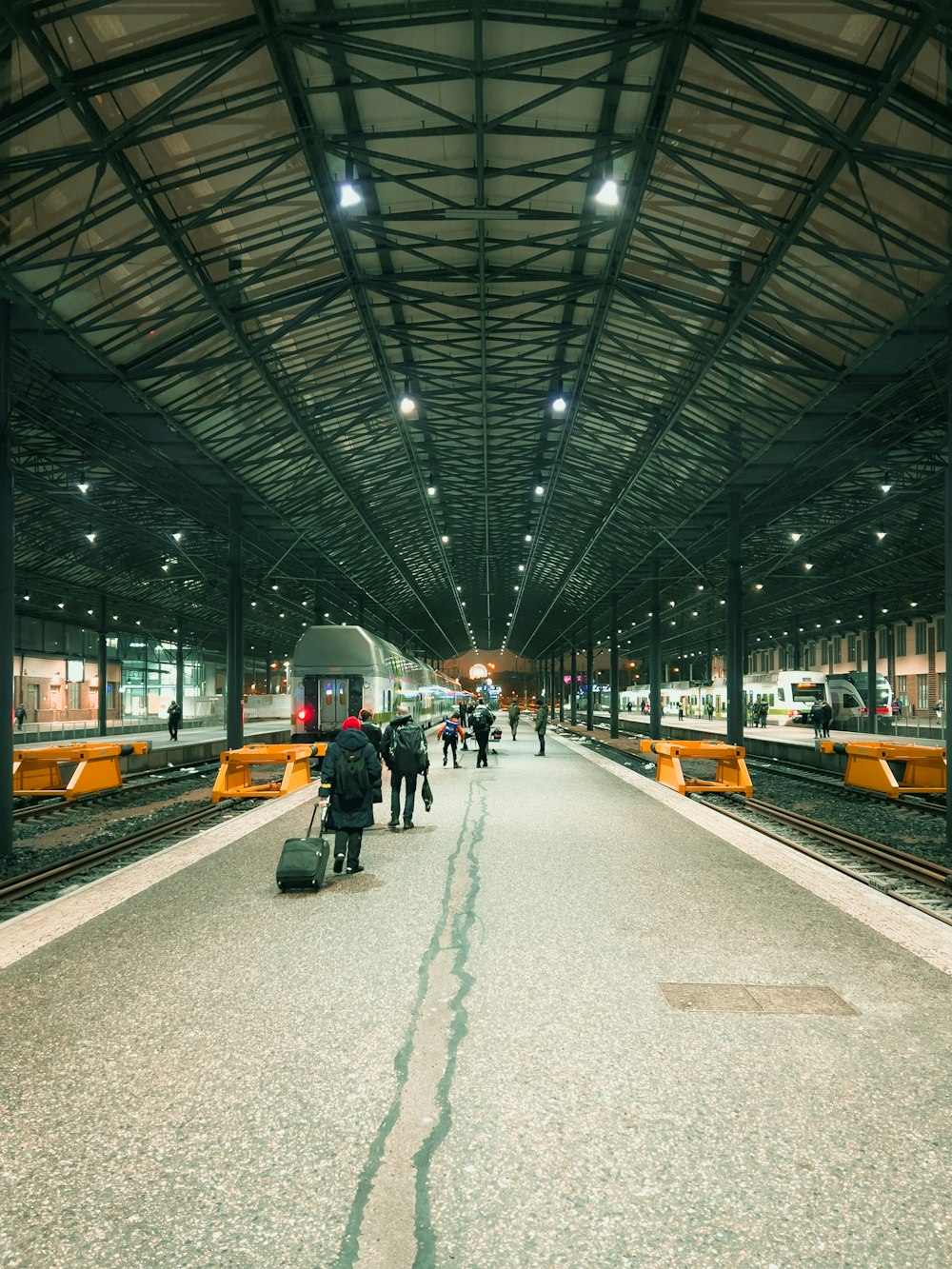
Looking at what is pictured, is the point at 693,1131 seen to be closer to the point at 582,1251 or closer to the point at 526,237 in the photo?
the point at 582,1251

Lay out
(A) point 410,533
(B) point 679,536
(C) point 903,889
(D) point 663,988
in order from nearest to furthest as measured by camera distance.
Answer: (D) point 663,988 < (C) point 903,889 < (B) point 679,536 < (A) point 410,533

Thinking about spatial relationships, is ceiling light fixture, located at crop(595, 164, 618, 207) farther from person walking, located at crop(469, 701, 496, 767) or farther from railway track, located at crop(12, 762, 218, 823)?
person walking, located at crop(469, 701, 496, 767)

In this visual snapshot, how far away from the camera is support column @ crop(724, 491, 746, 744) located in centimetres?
2716

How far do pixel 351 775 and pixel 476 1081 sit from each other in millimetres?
5661

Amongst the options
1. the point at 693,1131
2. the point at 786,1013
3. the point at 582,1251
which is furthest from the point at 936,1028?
the point at 582,1251

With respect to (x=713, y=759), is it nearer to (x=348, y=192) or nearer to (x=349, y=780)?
(x=349, y=780)

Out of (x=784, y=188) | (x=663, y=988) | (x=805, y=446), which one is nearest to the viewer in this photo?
(x=663, y=988)

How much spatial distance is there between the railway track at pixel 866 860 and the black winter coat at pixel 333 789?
574 centimetres

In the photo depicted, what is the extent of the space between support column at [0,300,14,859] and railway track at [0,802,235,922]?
121 cm

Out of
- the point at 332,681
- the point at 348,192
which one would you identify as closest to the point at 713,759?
the point at 332,681

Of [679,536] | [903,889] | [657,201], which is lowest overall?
[903,889]

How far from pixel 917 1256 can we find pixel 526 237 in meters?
17.5

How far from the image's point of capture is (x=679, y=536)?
120ft

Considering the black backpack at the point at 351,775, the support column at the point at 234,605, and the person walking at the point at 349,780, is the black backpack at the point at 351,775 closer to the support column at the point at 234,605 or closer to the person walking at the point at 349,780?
the person walking at the point at 349,780
